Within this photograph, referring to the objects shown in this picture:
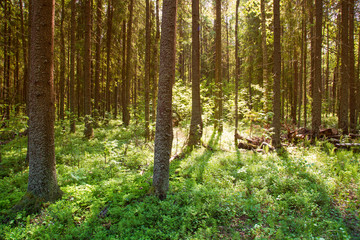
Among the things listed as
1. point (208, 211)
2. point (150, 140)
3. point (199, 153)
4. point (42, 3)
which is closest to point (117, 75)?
point (150, 140)

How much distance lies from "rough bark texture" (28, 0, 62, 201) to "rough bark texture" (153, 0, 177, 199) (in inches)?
100

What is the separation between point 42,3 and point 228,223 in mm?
6326

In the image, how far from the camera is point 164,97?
183 inches

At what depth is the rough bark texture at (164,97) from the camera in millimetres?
4582

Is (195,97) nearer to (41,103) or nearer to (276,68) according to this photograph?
(276,68)

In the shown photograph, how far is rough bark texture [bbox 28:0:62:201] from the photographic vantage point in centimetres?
437

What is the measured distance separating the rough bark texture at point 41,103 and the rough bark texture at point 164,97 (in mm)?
2550

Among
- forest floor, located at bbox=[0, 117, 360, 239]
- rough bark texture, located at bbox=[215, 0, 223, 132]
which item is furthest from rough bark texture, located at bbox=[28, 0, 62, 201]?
rough bark texture, located at bbox=[215, 0, 223, 132]

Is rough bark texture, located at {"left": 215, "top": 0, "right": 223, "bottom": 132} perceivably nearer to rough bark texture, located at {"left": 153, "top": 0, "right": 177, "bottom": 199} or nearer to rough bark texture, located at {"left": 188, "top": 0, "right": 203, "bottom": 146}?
rough bark texture, located at {"left": 188, "top": 0, "right": 203, "bottom": 146}

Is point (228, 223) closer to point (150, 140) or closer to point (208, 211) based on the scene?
point (208, 211)

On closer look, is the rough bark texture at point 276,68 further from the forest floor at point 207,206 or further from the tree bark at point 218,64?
the tree bark at point 218,64

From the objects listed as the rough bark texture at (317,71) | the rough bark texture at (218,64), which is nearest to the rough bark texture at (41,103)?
the rough bark texture at (218,64)

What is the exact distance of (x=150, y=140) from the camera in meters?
11.8

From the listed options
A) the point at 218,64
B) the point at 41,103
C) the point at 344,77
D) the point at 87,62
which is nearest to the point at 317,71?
the point at 344,77
